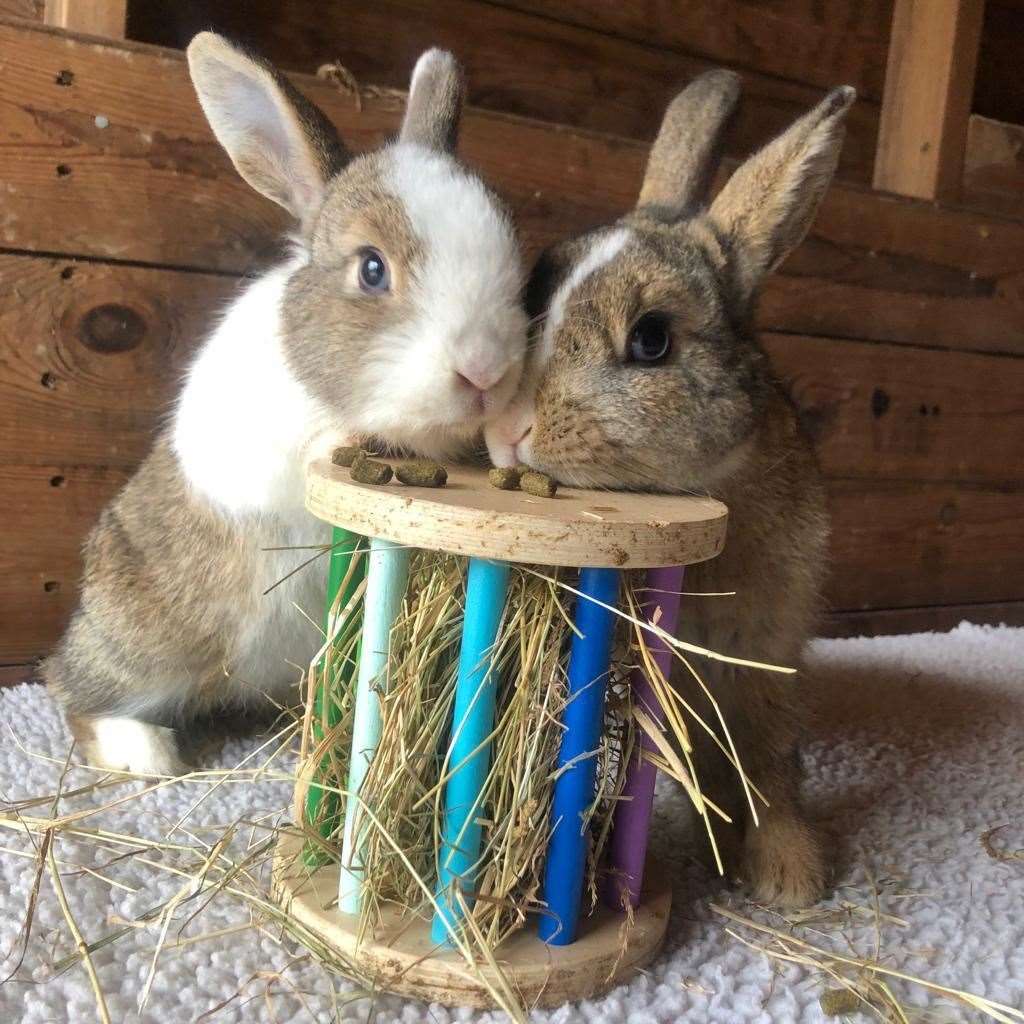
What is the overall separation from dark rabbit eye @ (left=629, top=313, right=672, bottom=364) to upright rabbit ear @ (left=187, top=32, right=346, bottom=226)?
50 cm

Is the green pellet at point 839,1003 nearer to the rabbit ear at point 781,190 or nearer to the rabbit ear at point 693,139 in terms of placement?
the rabbit ear at point 781,190

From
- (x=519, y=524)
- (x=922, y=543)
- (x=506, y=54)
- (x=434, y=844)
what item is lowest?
(x=434, y=844)

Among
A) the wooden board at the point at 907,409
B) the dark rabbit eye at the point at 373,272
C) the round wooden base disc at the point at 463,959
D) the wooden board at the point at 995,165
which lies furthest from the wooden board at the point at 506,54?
the round wooden base disc at the point at 463,959

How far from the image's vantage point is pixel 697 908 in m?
1.27

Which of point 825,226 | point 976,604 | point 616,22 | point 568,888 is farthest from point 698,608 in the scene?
point 976,604

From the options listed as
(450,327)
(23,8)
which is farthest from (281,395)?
(23,8)

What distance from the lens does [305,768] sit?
1.15 m

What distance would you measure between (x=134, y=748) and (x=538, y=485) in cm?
85

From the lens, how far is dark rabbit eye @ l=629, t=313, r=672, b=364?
1.20 metres

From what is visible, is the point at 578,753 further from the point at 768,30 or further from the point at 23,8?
the point at 768,30

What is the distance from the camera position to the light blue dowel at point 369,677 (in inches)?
42.1

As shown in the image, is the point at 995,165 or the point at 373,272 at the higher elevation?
the point at 995,165

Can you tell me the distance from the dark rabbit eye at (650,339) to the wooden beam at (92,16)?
3.71ft

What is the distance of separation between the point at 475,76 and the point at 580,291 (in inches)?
55.0
